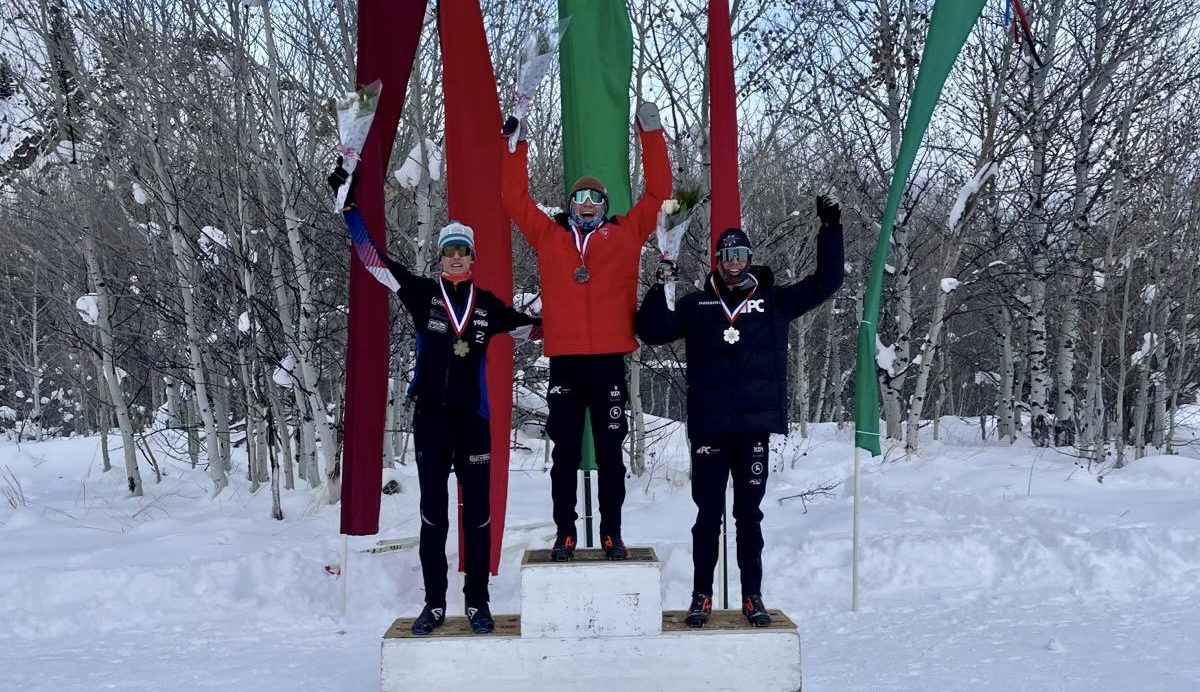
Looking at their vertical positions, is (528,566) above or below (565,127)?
below

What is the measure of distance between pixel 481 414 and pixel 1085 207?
453 inches

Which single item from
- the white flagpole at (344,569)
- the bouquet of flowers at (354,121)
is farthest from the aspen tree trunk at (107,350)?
the bouquet of flowers at (354,121)

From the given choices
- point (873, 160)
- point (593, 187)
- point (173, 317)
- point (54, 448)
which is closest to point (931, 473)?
point (873, 160)

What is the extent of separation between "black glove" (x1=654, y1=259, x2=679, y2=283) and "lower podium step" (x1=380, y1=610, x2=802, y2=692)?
1.66m

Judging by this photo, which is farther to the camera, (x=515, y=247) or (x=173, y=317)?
(x=515, y=247)

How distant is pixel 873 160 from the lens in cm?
1237

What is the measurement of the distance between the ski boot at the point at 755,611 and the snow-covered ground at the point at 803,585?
0.47m

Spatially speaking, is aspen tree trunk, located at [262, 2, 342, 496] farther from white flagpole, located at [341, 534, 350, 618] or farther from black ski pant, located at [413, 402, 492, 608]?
black ski pant, located at [413, 402, 492, 608]

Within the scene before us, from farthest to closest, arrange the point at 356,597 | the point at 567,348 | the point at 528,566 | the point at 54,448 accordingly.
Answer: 1. the point at 54,448
2. the point at 356,597
3. the point at 567,348
4. the point at 528,566

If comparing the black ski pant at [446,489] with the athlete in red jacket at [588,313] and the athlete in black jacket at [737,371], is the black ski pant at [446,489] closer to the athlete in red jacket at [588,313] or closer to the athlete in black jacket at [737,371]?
the athlete in red jacket at [588,313]

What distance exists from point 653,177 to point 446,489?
1892mm

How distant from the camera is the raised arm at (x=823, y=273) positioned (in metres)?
4.13

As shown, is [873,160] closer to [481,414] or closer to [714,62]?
[714,62]

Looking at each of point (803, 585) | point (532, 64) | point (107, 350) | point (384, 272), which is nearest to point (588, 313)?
point (384, 272)
